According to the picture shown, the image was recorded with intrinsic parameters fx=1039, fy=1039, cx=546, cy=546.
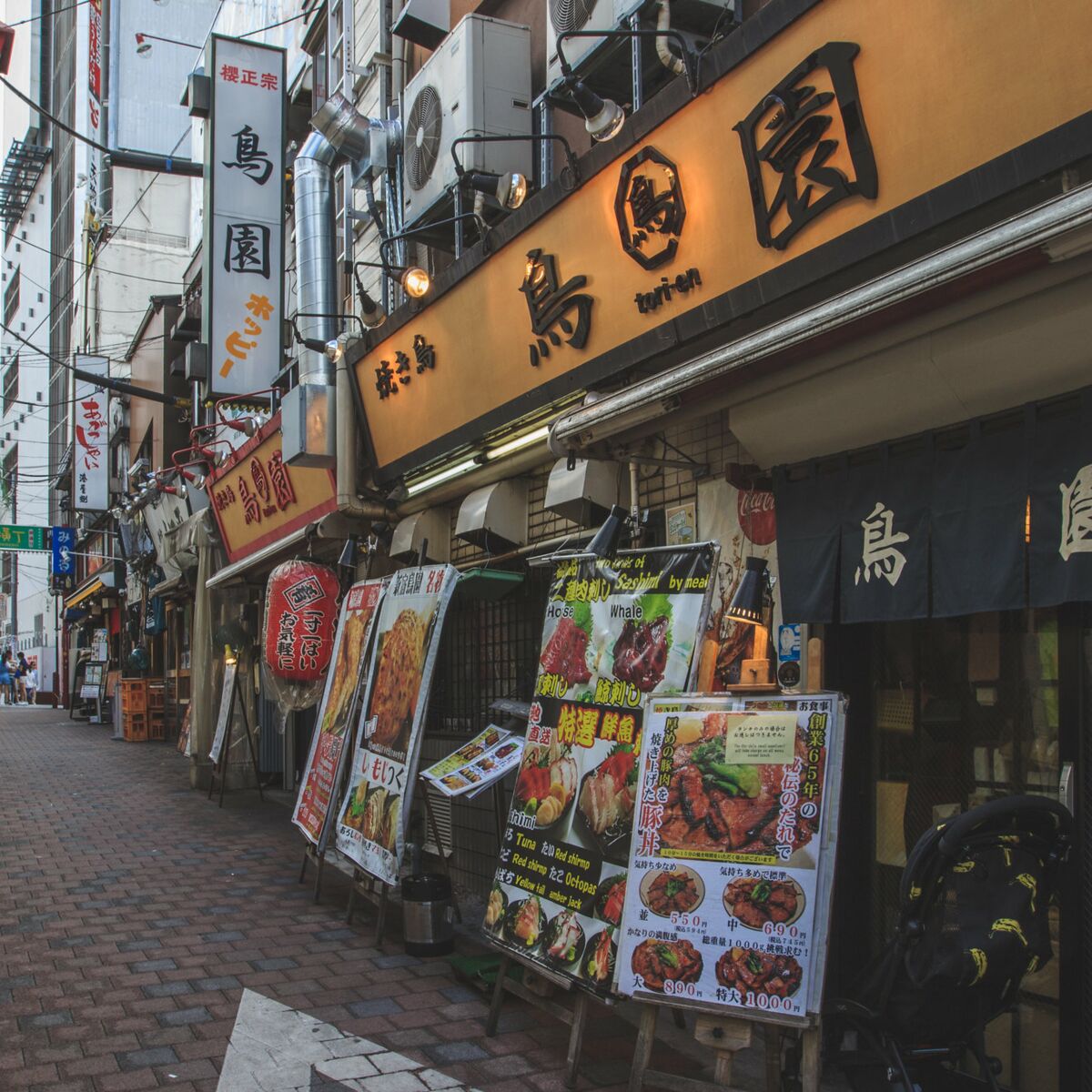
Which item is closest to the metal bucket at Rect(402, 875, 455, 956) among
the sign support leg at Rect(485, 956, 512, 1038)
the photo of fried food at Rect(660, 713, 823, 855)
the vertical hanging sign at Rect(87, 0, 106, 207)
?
the sign support leg at Rect(485, 956, 512, 1038)

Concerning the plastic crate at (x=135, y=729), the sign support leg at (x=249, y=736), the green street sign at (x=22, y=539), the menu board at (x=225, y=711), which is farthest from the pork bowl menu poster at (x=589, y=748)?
the green street sign at (x=22, y=539)

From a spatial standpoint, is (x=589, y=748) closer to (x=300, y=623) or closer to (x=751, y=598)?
(x=751, y=598)

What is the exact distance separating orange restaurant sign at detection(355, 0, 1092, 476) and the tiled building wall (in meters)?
0.83

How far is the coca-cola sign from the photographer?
6.07 m

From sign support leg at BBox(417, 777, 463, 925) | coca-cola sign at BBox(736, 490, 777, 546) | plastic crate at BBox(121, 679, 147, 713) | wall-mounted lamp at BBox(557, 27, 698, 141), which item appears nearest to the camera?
coca-cola sign at BBox(736, 490, 777, 546)

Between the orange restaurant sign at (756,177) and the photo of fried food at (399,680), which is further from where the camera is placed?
the photo of fried food at (399,680)

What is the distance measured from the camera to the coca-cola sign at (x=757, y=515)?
6.07 m

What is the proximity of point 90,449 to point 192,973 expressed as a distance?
24887 mm

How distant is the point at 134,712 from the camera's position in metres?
23.6

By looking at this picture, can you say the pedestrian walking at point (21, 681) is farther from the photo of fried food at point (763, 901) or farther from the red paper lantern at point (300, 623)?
the photo of fried food at point (763, 901)

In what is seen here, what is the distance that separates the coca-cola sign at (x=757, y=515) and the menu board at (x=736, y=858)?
1739 mm

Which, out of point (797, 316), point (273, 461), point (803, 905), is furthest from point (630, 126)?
point (273, 461)

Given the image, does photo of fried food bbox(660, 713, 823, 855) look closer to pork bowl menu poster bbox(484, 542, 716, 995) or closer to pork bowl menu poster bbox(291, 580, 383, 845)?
pork bowl menu poster bbox(484, 542, 716, 995)

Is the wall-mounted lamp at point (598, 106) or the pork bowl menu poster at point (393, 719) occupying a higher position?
the wall-mounted lamp at point (598, 106)
